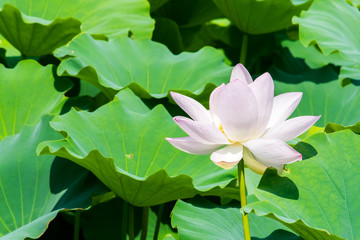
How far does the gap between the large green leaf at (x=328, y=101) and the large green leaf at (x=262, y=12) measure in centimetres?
31

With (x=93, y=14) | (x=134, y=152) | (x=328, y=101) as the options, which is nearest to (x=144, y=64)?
(x=93, y=14)

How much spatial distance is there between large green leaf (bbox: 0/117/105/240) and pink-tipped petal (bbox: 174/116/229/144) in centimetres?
59

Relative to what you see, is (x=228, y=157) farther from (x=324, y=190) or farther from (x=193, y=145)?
(x=324, y=190)

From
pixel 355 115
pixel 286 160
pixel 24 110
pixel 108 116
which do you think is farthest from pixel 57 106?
pixel 286 160

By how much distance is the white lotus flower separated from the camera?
962 mm

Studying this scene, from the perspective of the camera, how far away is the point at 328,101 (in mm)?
2113

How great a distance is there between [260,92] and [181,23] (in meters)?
2.18

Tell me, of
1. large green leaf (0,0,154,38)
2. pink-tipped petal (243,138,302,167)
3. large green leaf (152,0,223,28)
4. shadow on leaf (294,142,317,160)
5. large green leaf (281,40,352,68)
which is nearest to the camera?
pink-tipped petal (243,138,302,167)

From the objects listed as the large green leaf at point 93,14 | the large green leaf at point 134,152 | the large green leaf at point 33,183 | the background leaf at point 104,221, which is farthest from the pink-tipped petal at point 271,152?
the large green leaf at point 93,14

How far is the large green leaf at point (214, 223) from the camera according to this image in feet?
4.09

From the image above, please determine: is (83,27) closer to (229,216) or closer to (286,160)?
(229,216)

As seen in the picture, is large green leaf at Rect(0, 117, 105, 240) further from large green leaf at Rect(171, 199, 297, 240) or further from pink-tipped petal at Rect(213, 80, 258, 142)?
pink-tipped petal at Rect(213, 80, 258, 142)

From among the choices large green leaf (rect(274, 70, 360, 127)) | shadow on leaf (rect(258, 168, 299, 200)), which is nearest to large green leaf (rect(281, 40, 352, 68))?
large green leaf (rect(274, 70, 360, 127))

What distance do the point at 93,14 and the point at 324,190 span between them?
137 cm
